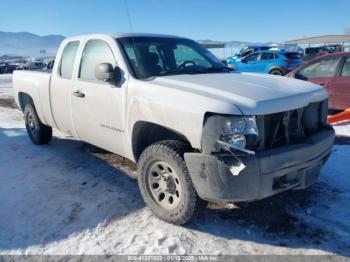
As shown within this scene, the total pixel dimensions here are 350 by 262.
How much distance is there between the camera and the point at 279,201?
3.96 metres

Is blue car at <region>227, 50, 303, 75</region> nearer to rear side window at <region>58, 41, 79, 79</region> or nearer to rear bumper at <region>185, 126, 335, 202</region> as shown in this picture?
rear side window at <region>58, 41, 79, 79</region>

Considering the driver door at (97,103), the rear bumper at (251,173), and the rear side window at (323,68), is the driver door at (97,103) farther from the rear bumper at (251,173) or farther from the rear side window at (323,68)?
the rear side window at (323,68)

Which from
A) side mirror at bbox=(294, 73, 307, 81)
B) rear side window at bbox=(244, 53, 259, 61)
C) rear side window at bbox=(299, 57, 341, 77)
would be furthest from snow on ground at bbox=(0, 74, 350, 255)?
rear side window at bbox=(244, 53, 259, 61)

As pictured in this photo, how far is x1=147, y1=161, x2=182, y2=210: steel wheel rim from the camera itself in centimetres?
344

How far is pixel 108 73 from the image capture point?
3.79 meters

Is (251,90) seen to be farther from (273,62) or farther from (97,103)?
(273,62)

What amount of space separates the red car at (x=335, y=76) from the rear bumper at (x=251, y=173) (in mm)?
5248

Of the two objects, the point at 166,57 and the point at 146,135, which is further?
the point at 166,57

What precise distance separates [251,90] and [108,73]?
4.96 feet

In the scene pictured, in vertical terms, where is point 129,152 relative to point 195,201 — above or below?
above

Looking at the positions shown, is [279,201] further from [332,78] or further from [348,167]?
A: [332,78]

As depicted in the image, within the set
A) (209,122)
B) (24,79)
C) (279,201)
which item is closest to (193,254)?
(209,122)

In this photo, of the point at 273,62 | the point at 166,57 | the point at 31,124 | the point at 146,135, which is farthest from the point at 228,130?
the point at 273,62

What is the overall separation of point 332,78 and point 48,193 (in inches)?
255
